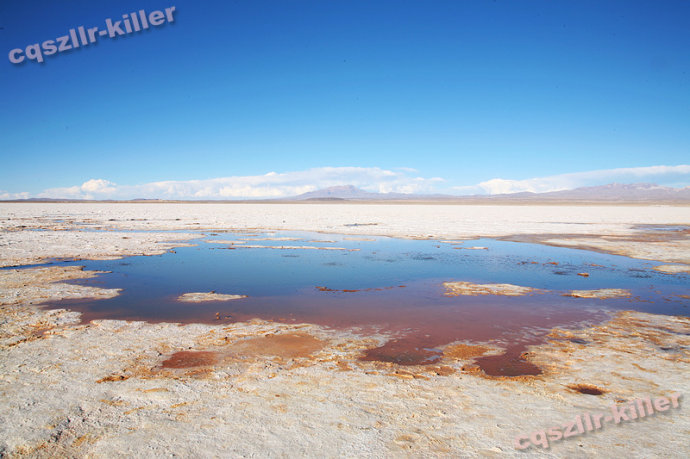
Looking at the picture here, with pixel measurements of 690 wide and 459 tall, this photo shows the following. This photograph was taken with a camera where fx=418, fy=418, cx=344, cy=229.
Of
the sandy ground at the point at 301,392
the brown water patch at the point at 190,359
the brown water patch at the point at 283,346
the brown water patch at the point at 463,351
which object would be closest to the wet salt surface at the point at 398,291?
the brown water patch at the point at 463,351

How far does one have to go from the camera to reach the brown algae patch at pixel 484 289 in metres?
9.53

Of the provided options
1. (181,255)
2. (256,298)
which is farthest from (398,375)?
(181,255)

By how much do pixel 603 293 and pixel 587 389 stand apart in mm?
5802

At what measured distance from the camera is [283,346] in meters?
5.97

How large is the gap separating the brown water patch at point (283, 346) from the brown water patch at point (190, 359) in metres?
0.36

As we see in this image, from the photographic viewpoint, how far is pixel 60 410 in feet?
13.3

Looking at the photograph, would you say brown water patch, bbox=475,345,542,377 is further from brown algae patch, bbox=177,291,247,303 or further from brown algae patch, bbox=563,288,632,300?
brown algae patch, bbox=177,291,247,303

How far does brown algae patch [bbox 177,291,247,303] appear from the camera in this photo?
8754mm

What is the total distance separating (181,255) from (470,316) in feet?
36.5

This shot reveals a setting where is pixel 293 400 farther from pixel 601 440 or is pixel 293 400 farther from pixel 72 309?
pixel 72 309

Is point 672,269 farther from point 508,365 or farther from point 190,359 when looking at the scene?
point 190,359

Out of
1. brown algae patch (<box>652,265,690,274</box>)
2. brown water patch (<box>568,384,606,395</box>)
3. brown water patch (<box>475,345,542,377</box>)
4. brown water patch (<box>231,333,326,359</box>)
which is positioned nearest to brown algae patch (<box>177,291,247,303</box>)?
brown water patch (<box>231,333,326,359</box>)

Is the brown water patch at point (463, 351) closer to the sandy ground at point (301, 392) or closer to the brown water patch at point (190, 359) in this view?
the sandy ground at point (301, 392)

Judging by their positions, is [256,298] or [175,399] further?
[256,298]
